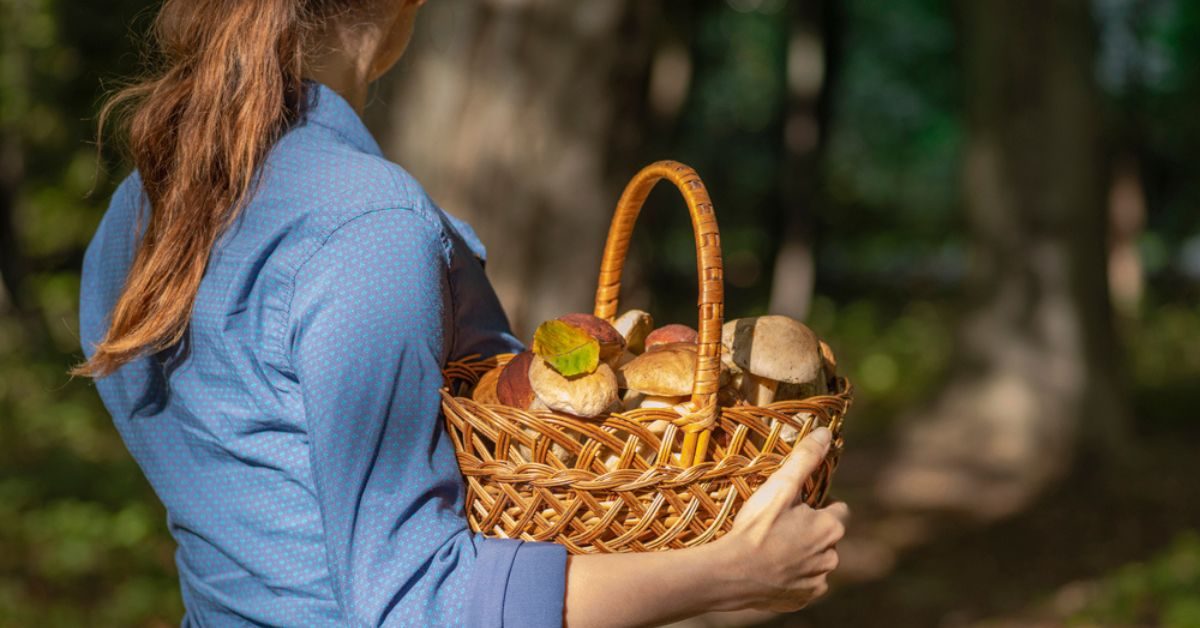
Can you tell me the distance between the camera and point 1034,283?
21.4 ft

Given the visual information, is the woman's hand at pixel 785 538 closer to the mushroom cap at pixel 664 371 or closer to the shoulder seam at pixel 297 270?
the mushroom cap at pixel 664 371

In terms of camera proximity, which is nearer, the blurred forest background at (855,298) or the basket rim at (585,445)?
the basket rim at (585,445)

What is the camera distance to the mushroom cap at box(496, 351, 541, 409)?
140 cm

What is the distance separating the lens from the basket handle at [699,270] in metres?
1.35

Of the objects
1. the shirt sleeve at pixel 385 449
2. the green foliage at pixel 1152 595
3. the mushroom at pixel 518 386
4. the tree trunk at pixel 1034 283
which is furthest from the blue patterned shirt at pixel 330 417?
the tree trunk at pixel 1034 283

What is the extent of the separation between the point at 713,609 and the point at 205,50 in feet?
3.02

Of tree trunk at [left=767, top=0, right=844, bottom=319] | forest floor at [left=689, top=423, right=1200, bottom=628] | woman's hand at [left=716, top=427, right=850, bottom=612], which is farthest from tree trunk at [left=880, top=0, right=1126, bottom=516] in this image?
tree trunk at [left=767, top=0, right=844, bottom=319]

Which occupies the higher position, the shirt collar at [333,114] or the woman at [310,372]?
the shirt collar at [333,114]

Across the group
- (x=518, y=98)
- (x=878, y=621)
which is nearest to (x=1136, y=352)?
(x=878, y=621)

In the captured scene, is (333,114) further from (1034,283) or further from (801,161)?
(801,161)

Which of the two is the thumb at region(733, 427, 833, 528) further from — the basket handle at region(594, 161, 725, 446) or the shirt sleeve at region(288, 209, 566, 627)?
the shirt sleeve at region(288, 209, 566, 627)

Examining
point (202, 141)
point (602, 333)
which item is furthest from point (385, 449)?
point (202, 141)

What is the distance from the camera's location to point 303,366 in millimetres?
1225

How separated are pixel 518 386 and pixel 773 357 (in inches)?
13.5
